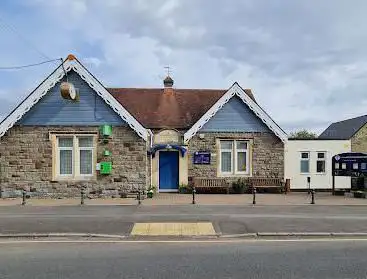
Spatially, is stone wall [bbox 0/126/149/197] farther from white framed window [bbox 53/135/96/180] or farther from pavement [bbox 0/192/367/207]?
pavement [bbox 0/192/367/207]

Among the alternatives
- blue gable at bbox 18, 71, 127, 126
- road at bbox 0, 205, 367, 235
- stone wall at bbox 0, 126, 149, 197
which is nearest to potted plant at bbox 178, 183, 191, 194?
stone wall at bbox 0, 126, 149, 197

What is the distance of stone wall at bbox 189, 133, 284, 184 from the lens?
2508 centimetres

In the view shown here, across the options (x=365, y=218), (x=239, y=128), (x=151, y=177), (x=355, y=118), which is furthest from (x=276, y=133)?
(x=355, y=118)

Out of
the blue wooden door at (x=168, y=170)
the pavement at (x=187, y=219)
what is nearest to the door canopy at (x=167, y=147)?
the blue wooden door at (x=168, y=170)

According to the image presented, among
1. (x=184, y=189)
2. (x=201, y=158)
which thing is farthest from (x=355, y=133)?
(x=184, y=189)

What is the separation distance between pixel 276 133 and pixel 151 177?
7.00m

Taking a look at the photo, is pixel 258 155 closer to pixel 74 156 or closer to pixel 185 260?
pixel 74 156

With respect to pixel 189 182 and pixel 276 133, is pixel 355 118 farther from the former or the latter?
pixel 189 182

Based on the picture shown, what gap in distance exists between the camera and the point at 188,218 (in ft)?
49.6

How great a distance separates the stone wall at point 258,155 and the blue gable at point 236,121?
0.27m

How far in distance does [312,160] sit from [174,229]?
16533mm

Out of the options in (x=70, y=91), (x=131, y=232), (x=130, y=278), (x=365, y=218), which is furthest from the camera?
(x=70, y=91)

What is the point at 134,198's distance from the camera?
2198 centimetres

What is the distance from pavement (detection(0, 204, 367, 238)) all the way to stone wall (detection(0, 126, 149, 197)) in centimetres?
345
